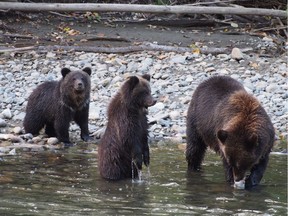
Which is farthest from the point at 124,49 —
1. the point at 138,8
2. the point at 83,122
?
the point at 83,122

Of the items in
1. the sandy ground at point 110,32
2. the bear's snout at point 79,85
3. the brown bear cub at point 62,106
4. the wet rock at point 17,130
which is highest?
the sandy ground at point 110,32

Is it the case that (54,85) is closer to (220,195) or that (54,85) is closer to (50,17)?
(220,195)

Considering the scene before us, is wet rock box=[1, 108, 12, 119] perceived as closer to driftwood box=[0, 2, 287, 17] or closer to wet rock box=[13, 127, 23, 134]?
wet rock box=[13, 127, 23, 134]

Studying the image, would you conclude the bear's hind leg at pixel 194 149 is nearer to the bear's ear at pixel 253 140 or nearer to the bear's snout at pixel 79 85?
the bear's ear at pixel 253 140

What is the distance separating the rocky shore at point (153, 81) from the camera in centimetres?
1237

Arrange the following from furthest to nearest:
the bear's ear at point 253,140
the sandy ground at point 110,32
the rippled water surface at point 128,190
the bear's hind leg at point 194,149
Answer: the sandy ground at point 110,32 → the bear's hind leg at point 194,149 → the bear's ear at point 253,140 → the rippled water surface at point 128,190

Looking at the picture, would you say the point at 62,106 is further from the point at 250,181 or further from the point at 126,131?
the point at 250,181

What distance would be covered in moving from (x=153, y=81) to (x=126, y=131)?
581 cm

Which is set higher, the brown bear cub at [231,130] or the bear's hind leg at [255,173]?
the brown bear cub at [231,130]

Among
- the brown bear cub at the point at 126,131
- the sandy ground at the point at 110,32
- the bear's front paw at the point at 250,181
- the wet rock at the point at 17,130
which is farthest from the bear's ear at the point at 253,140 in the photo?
the sandy ground at the point at 110,32

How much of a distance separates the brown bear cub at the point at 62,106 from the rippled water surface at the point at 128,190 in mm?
1248

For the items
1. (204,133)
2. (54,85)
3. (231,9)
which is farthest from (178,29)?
(204,133)

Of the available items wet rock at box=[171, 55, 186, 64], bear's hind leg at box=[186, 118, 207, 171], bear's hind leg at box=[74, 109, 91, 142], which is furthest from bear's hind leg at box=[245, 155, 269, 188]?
wet rock at box=[171, 55, 186, 64]

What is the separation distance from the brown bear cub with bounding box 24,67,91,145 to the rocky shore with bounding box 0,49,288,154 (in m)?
0.21
